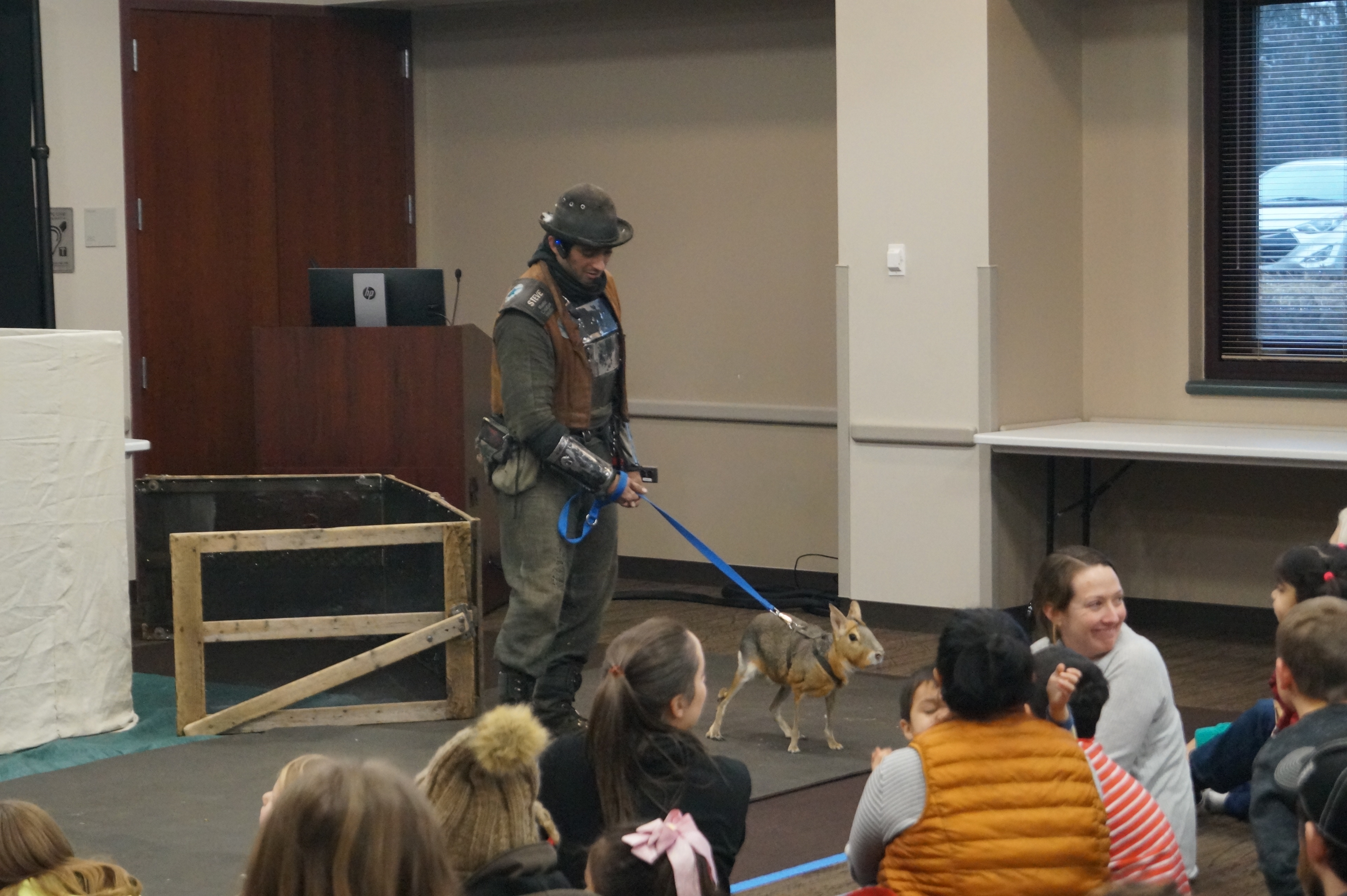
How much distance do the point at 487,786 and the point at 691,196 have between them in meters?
6.08

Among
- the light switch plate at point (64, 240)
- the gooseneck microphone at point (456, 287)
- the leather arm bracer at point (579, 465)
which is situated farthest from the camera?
the gooseneck microphone at point (456, 287)

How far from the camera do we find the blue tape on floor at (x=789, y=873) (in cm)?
368

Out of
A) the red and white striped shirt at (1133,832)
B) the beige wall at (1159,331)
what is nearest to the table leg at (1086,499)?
the beige wall at (1159,331)

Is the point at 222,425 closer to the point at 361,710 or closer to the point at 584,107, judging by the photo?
the point at 584,107

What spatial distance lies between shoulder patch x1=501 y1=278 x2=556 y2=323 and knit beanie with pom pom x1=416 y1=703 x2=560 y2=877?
245cm

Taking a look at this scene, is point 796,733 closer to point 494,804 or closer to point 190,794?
point 190,794

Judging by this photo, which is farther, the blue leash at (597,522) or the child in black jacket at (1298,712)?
the blue leash at (597,522)

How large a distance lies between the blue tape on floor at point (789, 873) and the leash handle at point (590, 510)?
116 cm

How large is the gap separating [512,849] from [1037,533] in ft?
16.0

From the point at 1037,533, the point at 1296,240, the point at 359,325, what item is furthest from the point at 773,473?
the point at 1296,240

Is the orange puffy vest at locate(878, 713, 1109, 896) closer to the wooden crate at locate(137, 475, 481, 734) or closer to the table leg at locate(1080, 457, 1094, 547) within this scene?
the wooden crate at locate(137, 475, 481, 734)

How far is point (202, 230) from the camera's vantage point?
7750mm

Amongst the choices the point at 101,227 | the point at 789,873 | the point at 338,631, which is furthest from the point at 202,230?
the point at 789,873

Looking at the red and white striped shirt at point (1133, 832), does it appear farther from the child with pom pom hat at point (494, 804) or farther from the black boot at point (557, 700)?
the black boot at point (557, 700)
